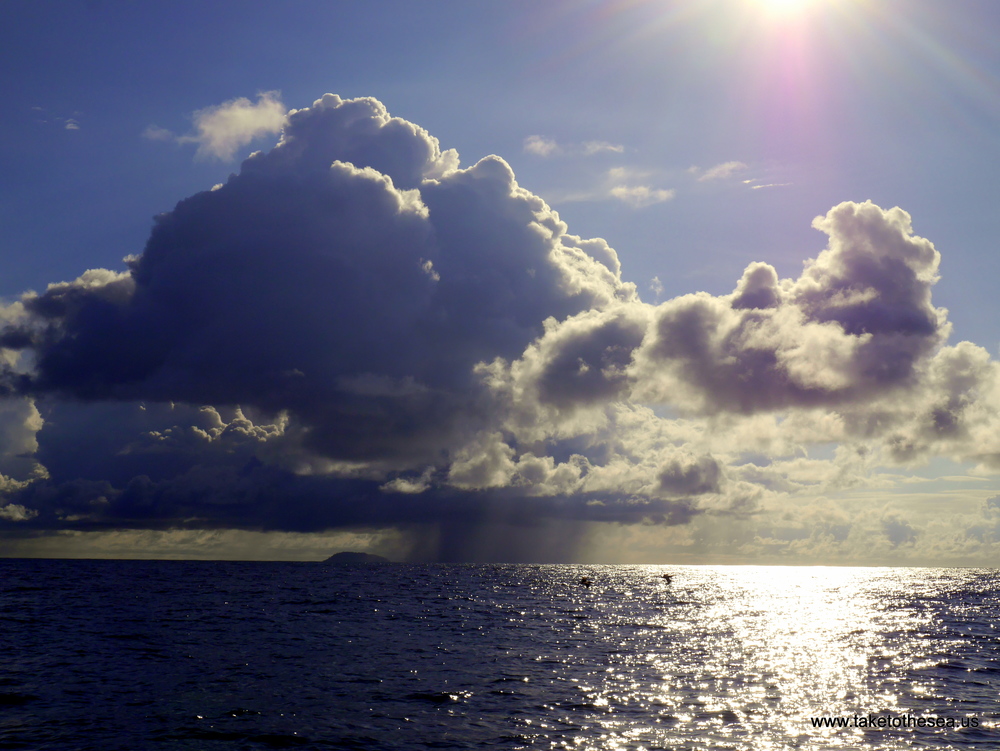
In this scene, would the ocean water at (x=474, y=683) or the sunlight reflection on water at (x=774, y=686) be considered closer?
the ocean water at (x=474, y=683)

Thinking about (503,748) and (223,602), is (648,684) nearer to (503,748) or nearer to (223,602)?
(503,748)

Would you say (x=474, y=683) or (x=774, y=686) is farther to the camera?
(x=774, y=686)

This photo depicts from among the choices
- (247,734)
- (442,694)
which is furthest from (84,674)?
(442,694)

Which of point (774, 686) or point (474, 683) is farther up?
point (774, 686)

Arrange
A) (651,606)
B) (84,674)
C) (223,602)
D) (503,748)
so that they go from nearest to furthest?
1. (503,748)
2. (84,674)
3. (223,602)
4. (651,606)

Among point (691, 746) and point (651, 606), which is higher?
point (691, 746)

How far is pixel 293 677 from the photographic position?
1801 inches

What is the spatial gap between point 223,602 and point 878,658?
83.9 m

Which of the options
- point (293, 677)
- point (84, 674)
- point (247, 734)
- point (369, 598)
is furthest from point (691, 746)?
point (369, 598)

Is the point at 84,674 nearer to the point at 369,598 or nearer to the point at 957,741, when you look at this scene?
the point at 957,741

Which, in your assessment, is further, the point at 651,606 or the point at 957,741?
the point at 651,606

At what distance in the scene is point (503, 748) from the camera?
104ft

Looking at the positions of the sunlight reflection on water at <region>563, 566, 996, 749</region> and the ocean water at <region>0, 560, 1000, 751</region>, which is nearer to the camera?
the ocean water at <region>0, 560, 1000, 751</region>

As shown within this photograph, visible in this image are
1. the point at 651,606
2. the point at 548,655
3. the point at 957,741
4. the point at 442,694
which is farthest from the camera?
the point at 651,606
